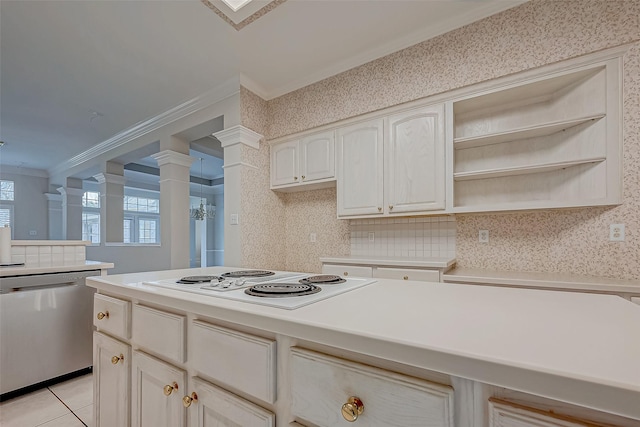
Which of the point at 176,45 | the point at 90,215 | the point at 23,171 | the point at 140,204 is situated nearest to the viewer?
the point at 176,45

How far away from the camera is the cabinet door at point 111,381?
1.12 metres

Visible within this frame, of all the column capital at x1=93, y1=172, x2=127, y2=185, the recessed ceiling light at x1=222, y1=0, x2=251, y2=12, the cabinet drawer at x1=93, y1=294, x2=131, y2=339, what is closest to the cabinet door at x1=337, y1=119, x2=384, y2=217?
the recessed ceiling light at x1=222, y1=0, x2=251, y2=12

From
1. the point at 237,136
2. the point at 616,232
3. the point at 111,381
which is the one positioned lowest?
the point at 111,381

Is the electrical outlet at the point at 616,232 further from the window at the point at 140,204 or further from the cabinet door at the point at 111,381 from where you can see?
the window at the point at 140,204

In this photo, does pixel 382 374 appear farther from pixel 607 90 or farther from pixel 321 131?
pixel 321 131

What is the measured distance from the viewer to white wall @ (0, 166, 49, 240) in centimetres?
661

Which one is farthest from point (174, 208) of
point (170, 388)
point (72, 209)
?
point (72, 209)

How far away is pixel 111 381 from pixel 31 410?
129cm

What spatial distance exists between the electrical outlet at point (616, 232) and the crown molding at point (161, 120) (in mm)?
3254

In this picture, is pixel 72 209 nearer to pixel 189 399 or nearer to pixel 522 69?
pixel 189 399

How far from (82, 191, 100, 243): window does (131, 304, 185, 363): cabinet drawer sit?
8.54 m

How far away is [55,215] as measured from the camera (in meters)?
7.17

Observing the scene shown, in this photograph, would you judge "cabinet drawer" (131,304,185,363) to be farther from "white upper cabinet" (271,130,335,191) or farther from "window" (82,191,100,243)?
"window" (82,191,100,243)

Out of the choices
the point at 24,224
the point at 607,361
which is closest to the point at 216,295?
the point at 607,361
